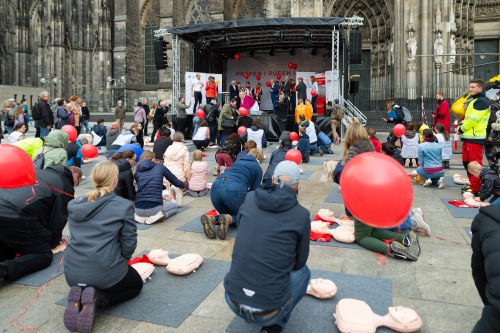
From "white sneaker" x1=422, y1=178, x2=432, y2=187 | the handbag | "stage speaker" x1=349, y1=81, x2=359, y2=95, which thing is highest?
"stage speaker" x1=349, y1=81, x2=359, y2=95

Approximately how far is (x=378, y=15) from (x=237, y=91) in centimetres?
1012

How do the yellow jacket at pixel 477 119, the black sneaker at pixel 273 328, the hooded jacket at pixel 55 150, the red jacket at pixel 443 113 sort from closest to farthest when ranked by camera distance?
the black sneaker at pixel 273 328 → the hooded jacket at pixel 55 150 → the yellow jacket at pixel 477 119 → the red jacket at pixel 443 113

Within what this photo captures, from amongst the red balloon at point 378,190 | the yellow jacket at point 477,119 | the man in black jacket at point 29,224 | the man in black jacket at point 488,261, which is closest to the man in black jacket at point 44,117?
the man in black jacket at point 29,224

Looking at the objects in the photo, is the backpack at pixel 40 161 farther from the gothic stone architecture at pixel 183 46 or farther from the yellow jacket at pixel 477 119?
the gothic stone architecture at pixel 183 46

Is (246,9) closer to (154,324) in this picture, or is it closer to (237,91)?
(237,91)

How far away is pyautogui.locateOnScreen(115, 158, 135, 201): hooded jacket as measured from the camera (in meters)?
6.02

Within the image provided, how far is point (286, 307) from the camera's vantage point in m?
3.01

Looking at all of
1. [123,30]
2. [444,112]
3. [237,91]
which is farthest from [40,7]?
[444,112]

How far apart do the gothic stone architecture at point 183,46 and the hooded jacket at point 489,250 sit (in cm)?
1188

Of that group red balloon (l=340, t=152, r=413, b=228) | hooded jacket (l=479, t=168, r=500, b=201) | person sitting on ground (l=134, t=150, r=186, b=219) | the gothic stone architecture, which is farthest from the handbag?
red balloon (l=340, t=152, r=413, b=228)

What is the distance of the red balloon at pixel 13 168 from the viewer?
388cm

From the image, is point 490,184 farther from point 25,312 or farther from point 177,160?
point 25,312

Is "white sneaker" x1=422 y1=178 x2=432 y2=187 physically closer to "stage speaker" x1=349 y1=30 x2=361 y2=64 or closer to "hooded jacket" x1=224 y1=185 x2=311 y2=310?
"hooded jacket" x1=224 y1=185 x2=311 y2=310

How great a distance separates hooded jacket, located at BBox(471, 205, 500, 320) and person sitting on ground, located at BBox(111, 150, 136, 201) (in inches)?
186
